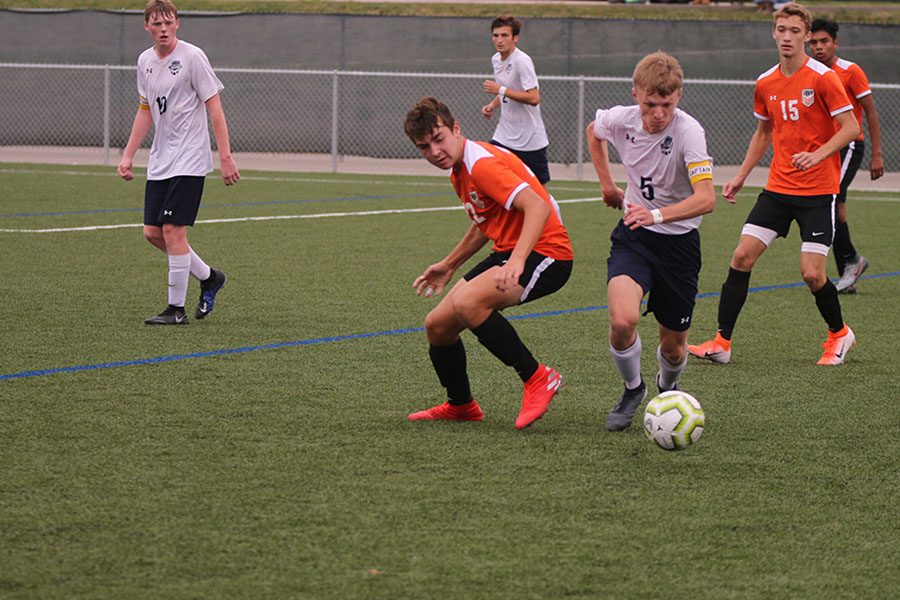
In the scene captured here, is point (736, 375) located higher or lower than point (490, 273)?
lower

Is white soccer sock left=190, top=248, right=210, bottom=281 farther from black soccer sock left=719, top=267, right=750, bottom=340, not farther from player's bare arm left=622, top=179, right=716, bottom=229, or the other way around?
player's bare arm left=622, top=179, right=716, bottom=229

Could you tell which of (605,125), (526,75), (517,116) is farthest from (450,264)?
(517,116)

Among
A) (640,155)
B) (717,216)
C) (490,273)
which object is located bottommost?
(717,216)

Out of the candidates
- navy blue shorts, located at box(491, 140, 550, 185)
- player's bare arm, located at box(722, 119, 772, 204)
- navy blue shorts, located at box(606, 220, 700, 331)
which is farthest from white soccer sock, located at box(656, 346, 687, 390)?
navy blue shorts, located at box(491, 140, 550, 185)

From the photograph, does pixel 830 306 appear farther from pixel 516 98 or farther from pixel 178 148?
pixel 516 98

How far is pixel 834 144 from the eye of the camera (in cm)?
709

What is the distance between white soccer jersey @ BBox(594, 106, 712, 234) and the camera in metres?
5.57

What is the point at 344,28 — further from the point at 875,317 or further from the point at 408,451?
the point at 408,451

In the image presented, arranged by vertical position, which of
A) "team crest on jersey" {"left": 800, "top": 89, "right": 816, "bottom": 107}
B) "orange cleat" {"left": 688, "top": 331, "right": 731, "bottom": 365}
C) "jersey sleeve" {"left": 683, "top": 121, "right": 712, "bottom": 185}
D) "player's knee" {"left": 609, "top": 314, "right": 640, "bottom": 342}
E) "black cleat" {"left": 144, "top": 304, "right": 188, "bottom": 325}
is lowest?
"black cleat" {"left": 144, "top": 304, "right": 188, "bottom": 325}

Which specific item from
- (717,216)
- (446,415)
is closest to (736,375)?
(446,415)

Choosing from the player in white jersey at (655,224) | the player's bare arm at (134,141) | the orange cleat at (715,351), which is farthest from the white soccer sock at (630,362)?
the player's bare arm at (134,141)

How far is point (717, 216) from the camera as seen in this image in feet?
49.5

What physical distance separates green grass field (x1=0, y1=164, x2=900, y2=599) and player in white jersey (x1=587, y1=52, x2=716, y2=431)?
15.0 inches

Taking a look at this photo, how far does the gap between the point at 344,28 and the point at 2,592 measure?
1973cm
